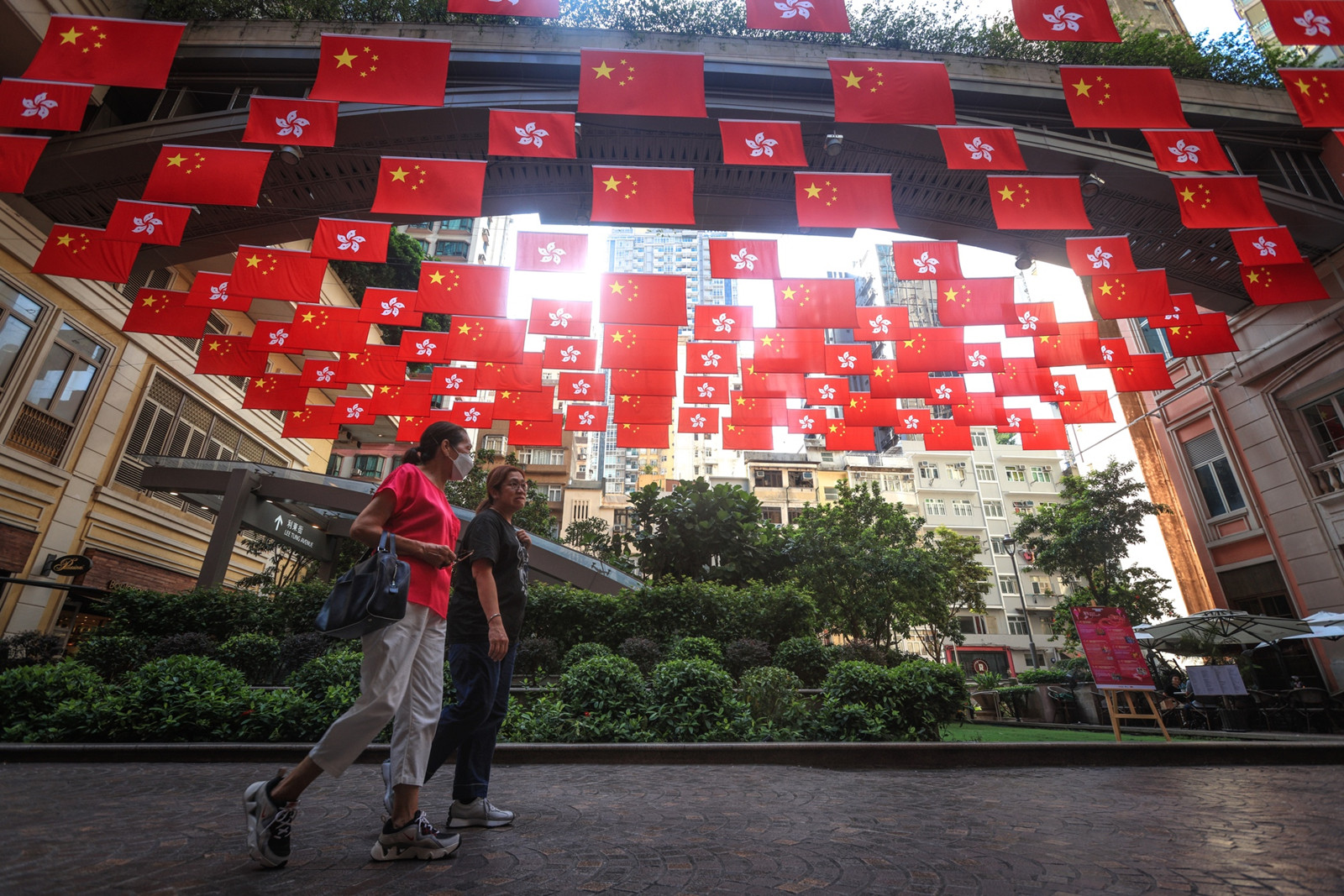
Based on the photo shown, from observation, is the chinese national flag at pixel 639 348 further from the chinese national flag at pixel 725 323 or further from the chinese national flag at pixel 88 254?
the chinese national flag at pixel 88 254

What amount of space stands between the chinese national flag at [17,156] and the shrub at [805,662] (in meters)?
11.4

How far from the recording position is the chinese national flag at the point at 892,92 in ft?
22.7

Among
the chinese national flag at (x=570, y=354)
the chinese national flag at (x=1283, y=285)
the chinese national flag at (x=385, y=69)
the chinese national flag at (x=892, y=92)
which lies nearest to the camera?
the chinese national flag at (x=385, y=69)

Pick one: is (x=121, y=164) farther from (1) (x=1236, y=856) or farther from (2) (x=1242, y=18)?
(2) (x=1242, y=18)

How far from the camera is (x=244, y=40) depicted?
10531 millimetres

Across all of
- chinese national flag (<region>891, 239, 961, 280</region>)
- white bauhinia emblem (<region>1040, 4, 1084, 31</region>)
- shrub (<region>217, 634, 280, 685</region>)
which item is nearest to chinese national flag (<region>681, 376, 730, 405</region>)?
chinese national flag (<region>891, 239, 961, 280</region>)

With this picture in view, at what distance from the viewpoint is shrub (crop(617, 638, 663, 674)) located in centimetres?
841

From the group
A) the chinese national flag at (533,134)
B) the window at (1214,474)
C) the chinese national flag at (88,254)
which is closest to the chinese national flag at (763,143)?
the chinese national flag at (533,134)

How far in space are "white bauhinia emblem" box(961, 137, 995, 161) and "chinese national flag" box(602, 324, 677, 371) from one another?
473 centimetres

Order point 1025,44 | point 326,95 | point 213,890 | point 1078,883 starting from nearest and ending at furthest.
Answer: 1. point 213,890
2. point 1078,883
3. point 326,95
4. point 1025,44

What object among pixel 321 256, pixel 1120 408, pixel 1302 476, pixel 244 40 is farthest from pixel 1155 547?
pixel 244 40

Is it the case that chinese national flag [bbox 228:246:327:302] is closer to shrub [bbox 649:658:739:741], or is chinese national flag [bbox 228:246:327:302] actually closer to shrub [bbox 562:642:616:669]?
shrub [bbox 562:642:616:669]

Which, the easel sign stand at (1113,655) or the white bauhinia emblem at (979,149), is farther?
the white bauhinia emblem at (979,149)

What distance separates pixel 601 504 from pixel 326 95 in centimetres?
4062
